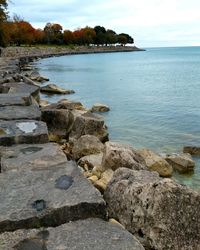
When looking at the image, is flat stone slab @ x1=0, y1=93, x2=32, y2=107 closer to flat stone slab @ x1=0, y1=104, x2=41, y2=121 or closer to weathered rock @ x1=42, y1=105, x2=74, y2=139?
flat stone slab @ x1=0, y1=104, x2=41, y2=121

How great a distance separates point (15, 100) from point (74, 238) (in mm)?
6417

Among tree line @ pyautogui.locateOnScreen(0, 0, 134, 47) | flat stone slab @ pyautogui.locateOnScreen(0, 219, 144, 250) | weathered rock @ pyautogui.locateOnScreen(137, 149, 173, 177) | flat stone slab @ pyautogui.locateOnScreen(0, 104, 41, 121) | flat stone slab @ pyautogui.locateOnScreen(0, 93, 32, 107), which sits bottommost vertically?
tree line @ pyautogui.locateOnScreen(0, 0, 134, 47)

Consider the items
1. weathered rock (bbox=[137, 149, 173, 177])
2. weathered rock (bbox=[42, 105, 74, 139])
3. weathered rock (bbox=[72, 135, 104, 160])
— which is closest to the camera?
weathered rock (bbox=[137, 149, 173, 177])

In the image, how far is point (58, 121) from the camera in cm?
1033

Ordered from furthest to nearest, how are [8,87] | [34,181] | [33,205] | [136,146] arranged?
1. [8,87]
2. [136,146]
3. [34,181]
4. [33,205]

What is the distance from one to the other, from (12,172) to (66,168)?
0.60 m

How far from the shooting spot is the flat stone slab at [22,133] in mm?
5980

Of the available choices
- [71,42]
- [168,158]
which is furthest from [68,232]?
[71,42]

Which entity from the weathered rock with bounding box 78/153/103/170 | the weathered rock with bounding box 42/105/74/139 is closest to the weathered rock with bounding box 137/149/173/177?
the weathered rock with bounding box 78/153/103/170

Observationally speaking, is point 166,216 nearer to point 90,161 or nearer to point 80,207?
point 80,207

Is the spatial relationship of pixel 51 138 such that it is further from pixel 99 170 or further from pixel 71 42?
pixel 71 42

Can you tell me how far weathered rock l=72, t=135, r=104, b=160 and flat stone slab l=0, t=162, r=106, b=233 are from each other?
4.20m

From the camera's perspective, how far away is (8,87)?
12.6 metres

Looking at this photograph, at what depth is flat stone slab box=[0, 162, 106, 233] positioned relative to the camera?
3594 mm
